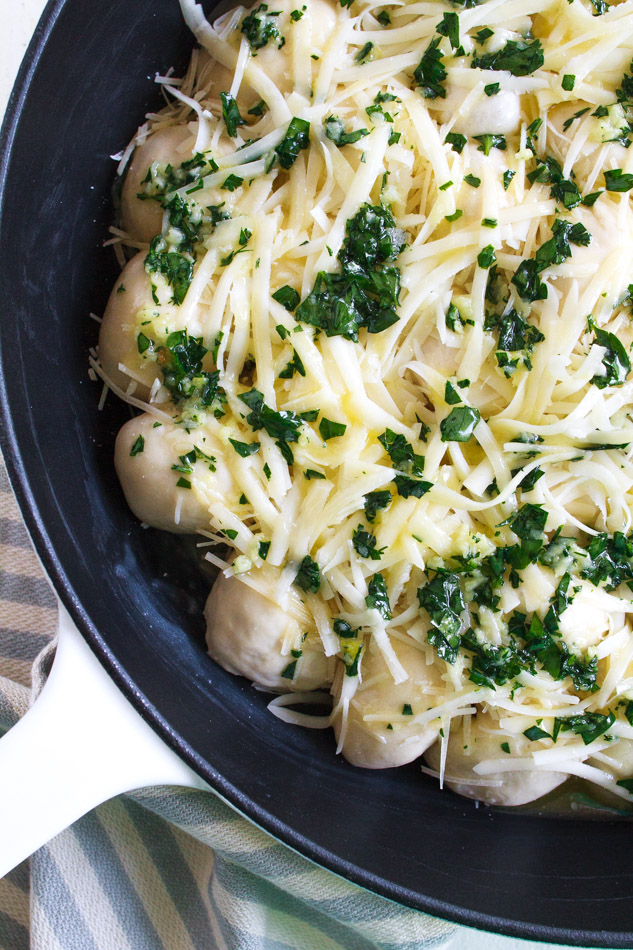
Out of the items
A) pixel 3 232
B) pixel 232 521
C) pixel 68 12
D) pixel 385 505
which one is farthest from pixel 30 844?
pixel 68 12

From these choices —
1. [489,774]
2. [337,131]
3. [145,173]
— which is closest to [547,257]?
[337,131]

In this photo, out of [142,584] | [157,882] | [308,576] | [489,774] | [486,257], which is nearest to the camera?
[486,257]

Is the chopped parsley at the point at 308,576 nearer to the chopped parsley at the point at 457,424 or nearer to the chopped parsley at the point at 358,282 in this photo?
the chopped parsley at the point at 457,424

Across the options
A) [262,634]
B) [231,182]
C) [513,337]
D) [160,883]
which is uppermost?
[231,182]

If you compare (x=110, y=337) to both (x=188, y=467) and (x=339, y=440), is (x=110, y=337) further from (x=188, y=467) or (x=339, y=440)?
(x=339, y=440)

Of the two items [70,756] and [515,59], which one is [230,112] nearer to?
[515,59]

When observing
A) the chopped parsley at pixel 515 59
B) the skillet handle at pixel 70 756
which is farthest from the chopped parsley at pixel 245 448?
the chopped parsley at pixel 515 59
